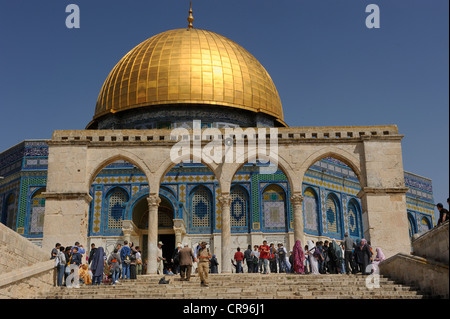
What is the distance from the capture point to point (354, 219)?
28953 millimetres

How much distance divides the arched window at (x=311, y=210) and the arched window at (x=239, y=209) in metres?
2.67

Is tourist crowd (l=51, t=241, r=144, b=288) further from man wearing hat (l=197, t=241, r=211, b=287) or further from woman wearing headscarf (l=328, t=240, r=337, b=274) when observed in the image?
woman wearing headscarf (l=328, t=240, r=337, b=274)

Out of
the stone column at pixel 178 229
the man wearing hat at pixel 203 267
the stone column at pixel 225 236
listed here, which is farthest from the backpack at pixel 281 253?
the stone column at pixel 178 229

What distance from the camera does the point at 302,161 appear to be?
17.3 metres

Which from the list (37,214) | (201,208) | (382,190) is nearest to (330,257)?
(382,190)

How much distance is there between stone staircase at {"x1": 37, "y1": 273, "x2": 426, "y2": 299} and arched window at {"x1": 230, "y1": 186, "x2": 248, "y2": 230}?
11983 millimetres

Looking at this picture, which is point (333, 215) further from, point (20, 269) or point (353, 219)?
point (20, 269)

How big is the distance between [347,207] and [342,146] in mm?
11899

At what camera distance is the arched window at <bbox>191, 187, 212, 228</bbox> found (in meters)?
26.1

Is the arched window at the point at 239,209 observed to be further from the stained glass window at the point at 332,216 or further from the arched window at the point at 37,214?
the arched window at the point at 37,214

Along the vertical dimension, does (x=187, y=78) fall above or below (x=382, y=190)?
above

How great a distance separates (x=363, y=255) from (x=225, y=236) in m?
4.11

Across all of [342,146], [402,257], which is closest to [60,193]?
[342,146]

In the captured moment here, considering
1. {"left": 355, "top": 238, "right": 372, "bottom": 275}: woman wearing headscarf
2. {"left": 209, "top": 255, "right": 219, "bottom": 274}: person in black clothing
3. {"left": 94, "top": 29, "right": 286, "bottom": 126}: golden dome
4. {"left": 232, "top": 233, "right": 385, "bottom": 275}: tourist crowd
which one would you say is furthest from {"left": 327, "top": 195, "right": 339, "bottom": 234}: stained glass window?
{"left": 355, "top": 238, "right": 372, "bottom": 275}: woman wearing headscarf
